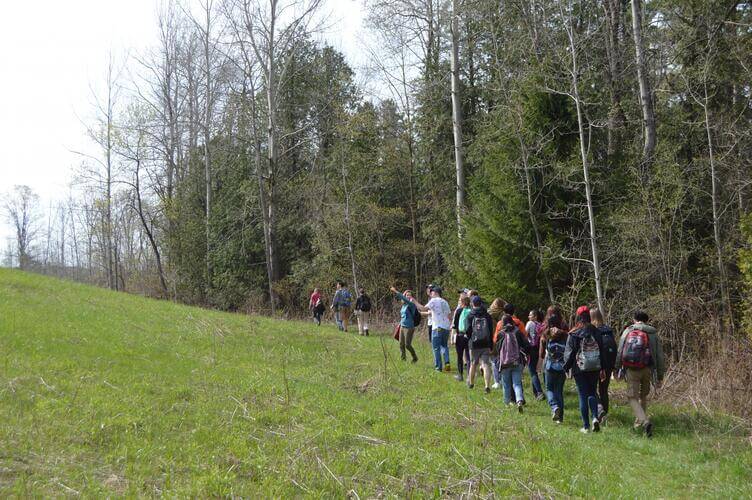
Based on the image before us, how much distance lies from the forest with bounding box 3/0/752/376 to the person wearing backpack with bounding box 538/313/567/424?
3608mm

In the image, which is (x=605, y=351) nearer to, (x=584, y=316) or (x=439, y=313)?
(x=584, y=316)

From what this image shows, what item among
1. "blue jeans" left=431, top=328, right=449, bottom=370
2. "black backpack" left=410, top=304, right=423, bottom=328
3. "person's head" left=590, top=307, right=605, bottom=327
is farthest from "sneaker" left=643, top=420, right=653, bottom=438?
"black backpack" left=410, top=304, right=423, bottom=328

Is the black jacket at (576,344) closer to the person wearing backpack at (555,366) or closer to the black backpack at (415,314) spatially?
the person wearing backpack at (555,366)

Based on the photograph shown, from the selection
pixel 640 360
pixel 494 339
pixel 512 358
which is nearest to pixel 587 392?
pixel 640 360

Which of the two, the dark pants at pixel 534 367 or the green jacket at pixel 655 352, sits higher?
the green jacket at pixel 655 352

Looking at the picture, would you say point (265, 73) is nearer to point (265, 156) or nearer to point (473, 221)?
point (265, 156)

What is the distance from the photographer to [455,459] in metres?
6.51

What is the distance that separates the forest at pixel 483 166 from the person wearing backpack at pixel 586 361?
136 inches

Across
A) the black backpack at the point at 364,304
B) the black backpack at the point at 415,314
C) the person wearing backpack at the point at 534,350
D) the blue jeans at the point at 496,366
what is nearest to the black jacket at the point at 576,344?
the person wearing backpack at the point at 534,350

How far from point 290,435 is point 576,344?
467 centimetres

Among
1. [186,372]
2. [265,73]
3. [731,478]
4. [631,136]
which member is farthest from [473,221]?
[265,73]

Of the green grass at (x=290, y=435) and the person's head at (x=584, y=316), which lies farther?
the person's head at (x=584, y=316)

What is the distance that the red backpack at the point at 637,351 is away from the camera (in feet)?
29.1

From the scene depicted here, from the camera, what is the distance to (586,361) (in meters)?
8.67
